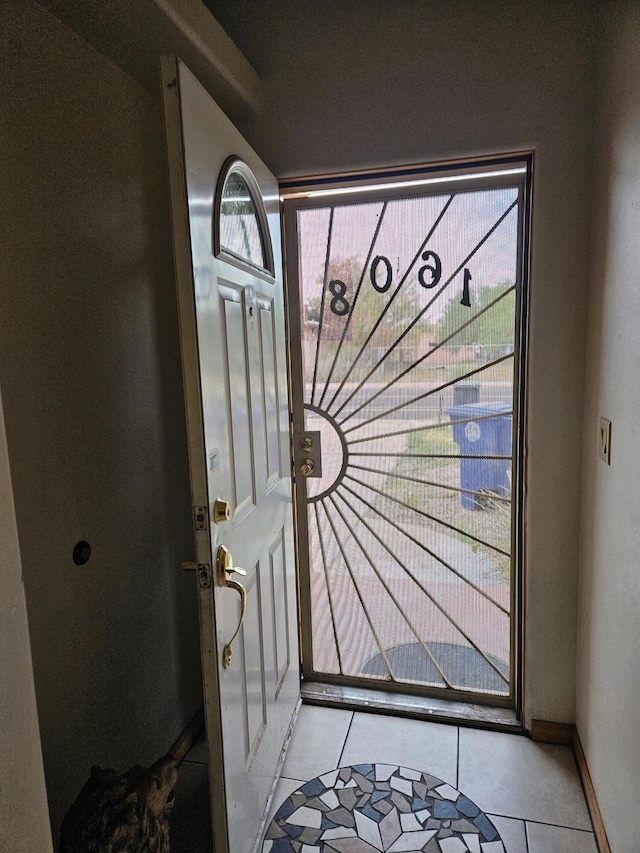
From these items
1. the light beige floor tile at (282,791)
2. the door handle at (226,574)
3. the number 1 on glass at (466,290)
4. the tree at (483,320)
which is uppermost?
the number 1 on glass at (466,290)

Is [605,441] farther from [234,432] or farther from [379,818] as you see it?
[379,818]

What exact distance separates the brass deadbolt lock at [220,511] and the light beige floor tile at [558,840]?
4.30ft

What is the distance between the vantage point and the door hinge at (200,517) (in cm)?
117

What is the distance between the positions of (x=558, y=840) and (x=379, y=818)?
0.51 meters

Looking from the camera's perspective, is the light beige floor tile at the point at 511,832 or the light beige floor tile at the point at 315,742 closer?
the light beige floor tile at the point at 511,832

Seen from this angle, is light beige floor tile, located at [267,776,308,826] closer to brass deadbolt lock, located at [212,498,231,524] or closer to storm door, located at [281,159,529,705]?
storm door, located at [281,159,529,705]

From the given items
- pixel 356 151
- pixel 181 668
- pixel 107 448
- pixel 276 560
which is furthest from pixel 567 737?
pixel 356 151

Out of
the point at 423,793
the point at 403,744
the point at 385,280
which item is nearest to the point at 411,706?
the point at 403,744

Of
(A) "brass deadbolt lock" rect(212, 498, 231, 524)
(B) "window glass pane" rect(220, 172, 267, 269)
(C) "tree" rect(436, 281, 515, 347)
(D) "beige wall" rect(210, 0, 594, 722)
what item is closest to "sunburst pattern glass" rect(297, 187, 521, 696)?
(C) "tree" rect(436, 281, 515, 347)

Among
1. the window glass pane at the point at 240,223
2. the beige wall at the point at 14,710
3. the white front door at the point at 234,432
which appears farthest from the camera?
the window glass pane at the point at 240,223

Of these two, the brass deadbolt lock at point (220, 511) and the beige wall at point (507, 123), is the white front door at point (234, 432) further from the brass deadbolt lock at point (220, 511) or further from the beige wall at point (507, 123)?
the beige wall at point (507, 123)

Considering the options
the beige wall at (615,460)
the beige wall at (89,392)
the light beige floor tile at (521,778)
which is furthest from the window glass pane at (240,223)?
the light beige floor tile at (521,778)

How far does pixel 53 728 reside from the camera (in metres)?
1.25

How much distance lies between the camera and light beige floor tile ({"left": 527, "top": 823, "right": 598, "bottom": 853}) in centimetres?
148
